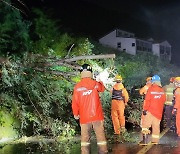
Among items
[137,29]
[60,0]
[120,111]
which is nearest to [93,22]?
[137,29]

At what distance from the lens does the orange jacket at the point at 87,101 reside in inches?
258

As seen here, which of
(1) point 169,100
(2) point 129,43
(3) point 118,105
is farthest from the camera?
(2) point 129,43

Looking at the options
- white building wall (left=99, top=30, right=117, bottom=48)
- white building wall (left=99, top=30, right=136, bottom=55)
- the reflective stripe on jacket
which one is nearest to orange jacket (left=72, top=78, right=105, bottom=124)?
the reflective stripe on jacket

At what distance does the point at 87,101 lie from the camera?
21.5 feet

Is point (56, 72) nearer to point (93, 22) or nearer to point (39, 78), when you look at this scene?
point (39, 78)

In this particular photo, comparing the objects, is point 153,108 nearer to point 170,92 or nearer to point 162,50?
point 170,92

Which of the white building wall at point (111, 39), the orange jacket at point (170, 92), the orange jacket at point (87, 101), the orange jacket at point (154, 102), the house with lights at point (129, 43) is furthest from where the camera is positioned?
the white building wall at point (111, 39)

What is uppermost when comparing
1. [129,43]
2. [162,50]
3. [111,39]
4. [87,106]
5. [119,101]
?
[111,39]

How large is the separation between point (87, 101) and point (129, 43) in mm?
48585

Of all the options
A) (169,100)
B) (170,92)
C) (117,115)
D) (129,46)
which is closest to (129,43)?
(129,46)

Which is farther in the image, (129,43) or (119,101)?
(129,43)

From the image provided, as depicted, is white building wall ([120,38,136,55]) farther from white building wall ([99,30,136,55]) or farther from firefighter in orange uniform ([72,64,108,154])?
firefighter in orange uniform ([72,64,108,154])

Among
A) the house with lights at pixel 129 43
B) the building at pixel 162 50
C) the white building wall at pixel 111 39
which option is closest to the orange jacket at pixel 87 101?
the house with lights at pixel 129 43

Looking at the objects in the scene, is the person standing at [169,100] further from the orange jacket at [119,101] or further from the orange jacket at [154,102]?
the orange jacket at [154,102]
